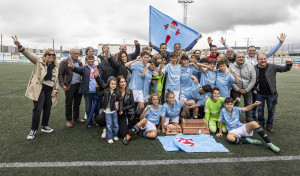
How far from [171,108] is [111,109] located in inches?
57.1

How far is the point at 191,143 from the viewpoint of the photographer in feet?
12.6

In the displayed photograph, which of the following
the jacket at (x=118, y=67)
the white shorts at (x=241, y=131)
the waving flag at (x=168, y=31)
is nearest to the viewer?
the white shorts at (x=241, y=131)

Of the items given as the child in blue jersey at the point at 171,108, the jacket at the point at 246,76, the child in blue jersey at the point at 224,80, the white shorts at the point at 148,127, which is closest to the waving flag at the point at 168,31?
the child in blue jersey at the point at 224,80

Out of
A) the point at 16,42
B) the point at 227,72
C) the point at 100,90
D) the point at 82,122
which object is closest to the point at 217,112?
the point at 227,72

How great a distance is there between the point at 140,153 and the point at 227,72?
2.98 m

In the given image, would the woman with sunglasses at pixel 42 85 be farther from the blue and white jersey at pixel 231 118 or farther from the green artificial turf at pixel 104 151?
the blue and white jersey at pixel 231 118

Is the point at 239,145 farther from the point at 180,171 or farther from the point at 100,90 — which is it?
the point at 100,90

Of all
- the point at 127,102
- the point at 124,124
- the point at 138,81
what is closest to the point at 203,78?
the point at 138,81

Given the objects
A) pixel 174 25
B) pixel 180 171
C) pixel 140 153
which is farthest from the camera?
pixel 174 25

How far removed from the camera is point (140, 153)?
11.1 feet

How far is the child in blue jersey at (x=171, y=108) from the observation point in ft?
14.8

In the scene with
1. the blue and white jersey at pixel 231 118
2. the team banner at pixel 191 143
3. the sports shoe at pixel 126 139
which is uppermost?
the blue and white jersey at pixel 231 118

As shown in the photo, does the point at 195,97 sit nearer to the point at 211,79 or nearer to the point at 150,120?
the point at 211,79

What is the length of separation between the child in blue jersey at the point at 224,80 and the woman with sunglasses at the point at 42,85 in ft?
12.7
